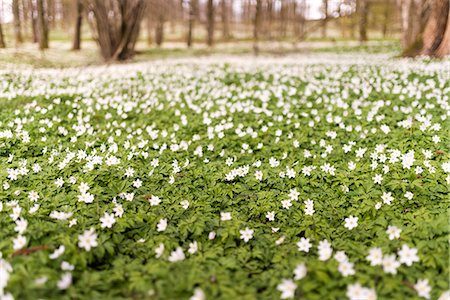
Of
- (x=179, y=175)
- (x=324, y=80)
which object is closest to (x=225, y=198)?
(x=179, y=175)

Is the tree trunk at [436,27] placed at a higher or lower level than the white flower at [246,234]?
higher

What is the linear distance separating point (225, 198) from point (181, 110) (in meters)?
3.81

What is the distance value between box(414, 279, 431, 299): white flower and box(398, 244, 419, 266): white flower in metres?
0.20

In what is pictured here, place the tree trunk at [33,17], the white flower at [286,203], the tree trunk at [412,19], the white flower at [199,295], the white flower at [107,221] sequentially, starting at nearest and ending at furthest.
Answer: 1. the white flower at [199,295]
2. the white flower at [107,221]
3. the white flower at [286,203]
4. the tree trunk at [412,19]
5. the tree trunk at [33,17]

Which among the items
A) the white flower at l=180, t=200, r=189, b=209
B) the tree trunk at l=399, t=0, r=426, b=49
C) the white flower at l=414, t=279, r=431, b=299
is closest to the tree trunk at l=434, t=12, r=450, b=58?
the tree trunk at l=399, t=0, r=426, b=49

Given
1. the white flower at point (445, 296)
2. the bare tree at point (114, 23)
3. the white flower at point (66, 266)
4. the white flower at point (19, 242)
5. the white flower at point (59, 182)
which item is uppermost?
the bare tree at point (114, 23)

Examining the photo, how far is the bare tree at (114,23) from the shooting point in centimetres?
1691

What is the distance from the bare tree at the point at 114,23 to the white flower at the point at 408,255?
16703 millimetres

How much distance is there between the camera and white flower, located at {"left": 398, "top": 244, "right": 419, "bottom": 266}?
2.93m

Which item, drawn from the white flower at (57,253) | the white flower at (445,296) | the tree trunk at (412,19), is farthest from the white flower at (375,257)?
the tree trunk at (412,19)

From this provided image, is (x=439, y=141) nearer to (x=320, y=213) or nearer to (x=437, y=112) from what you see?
(x=437, y=112)

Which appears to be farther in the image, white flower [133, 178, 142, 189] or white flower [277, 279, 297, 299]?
white flower [133, 178, 142, 189]

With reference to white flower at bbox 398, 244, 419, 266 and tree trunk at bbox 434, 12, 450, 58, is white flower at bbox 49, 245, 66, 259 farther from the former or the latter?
tree trunk at bbox 434, 12, 450, 58

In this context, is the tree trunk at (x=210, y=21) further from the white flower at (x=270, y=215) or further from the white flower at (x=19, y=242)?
the white flower at (x=19, y=242)
